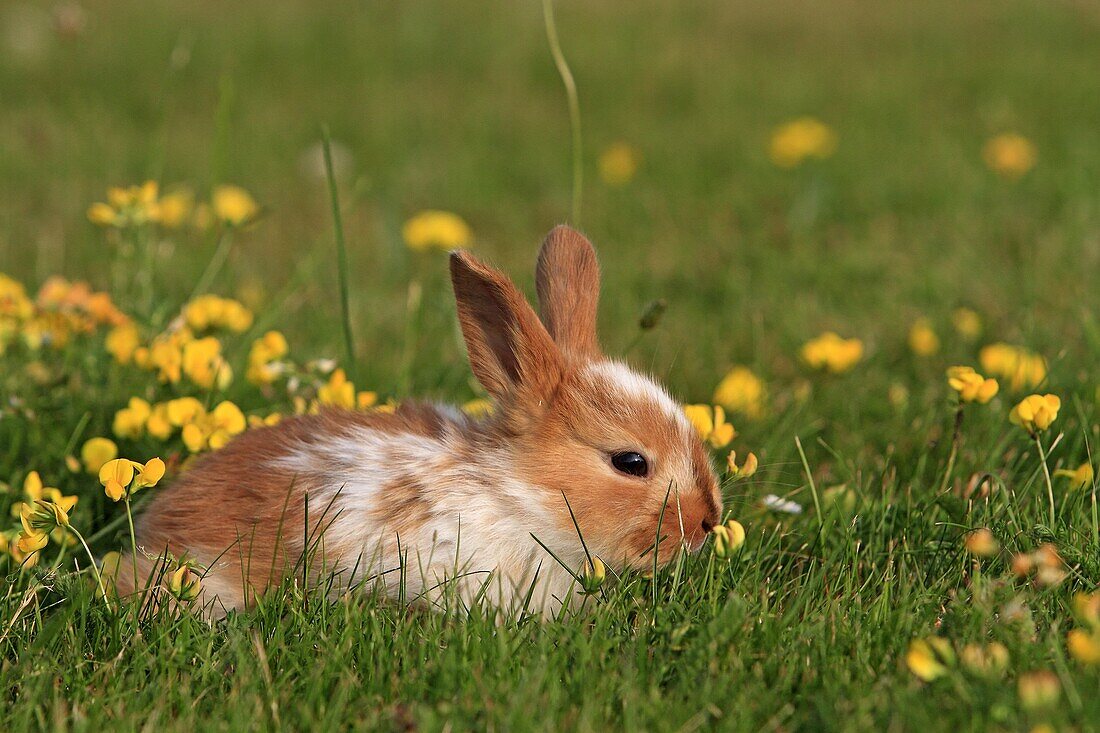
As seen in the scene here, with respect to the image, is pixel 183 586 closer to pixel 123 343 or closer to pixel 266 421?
pixel 266 421

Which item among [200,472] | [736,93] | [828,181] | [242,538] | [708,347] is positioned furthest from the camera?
[736,93]

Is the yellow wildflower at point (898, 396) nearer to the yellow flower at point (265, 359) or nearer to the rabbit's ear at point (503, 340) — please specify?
the rabbit's ear at point (503, 340)

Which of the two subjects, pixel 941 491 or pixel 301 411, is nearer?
pixel 941 491

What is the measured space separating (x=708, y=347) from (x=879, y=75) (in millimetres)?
4333

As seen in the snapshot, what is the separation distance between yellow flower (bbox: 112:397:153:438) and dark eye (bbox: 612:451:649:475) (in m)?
1.27

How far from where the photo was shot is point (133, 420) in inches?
125

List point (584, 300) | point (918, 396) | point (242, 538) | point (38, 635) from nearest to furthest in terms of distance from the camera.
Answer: point (38, 635), point (242, 538), point (584, 300), point (918, 396)

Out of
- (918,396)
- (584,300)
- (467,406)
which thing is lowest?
(918,396)

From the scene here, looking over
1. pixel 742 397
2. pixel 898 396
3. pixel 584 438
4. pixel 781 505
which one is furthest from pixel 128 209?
pixel 898 396

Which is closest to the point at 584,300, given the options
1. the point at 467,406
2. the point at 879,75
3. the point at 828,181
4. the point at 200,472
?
the point at 467,406

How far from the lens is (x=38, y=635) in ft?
7.95

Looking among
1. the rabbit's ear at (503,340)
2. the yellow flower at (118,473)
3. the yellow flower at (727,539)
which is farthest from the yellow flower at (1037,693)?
the yellow flower at (118,473)

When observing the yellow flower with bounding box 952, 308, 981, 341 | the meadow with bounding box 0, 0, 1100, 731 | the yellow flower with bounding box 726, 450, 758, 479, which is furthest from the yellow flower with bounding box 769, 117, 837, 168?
the yellow flower with bounding box 726, 450, 758, 479

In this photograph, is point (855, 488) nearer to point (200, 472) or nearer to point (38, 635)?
point (200, 472)
